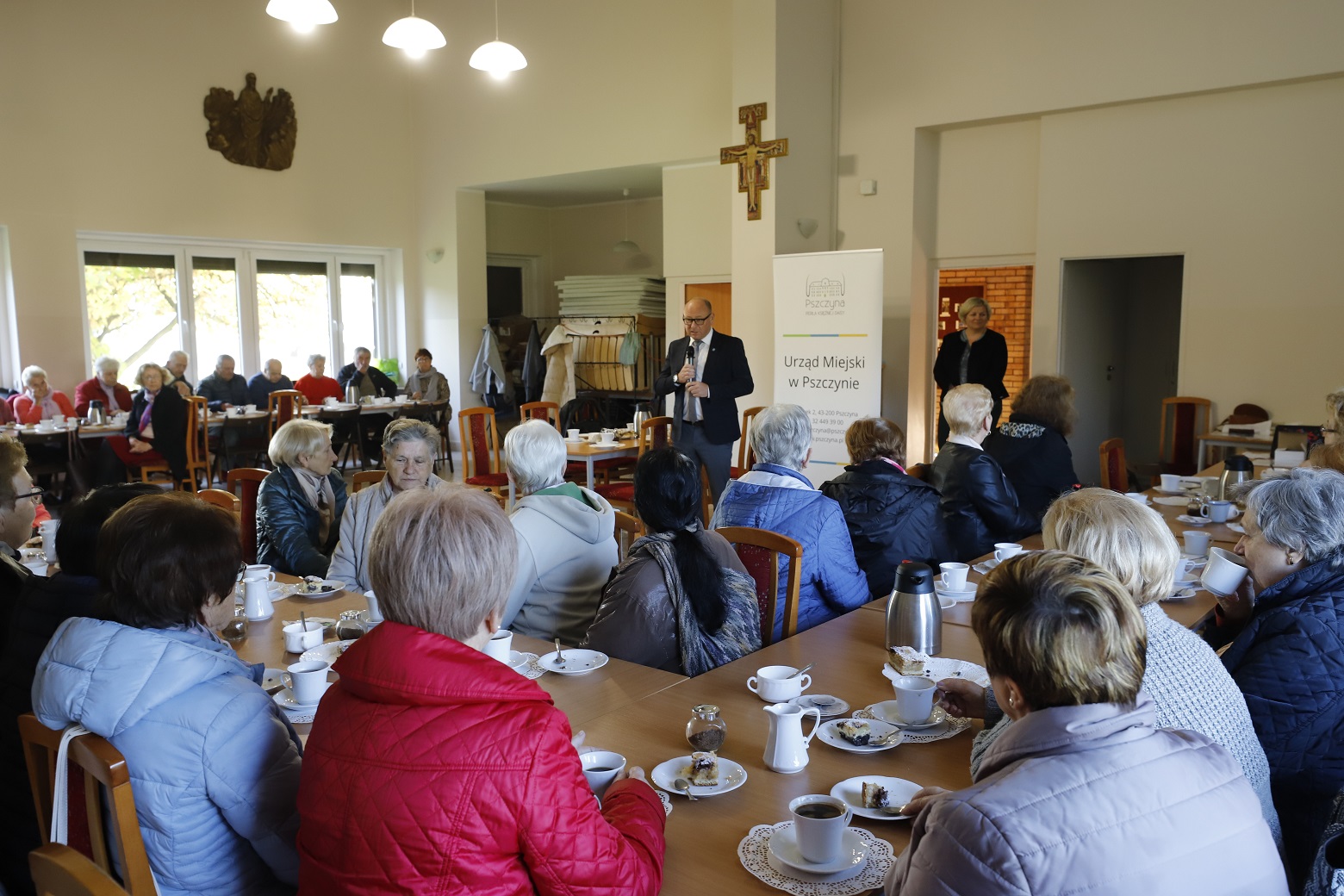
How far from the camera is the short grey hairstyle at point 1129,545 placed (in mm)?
1752

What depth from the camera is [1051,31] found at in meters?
7.09

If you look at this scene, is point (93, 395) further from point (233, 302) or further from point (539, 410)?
point (539, 410)

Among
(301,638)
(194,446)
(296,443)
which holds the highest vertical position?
(296,443)

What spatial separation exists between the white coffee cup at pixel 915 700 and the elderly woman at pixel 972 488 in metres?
2.02

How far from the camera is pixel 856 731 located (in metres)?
1.89

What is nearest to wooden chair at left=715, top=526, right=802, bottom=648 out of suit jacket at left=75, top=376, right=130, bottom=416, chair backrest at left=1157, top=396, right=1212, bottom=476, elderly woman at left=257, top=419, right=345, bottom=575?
elderly woman at left=257, top=419, right=345, bottom=575

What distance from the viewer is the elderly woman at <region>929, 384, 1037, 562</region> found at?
12.7 ft

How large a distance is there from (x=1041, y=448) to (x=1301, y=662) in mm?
2562

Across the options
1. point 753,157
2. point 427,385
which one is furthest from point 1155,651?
point 427,385

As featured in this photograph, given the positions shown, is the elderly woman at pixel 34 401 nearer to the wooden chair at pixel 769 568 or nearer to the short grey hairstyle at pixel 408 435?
the short grey hairstyle at pixel 408 435

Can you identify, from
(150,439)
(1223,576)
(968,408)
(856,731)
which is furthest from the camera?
(150,439)

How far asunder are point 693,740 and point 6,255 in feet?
31.7

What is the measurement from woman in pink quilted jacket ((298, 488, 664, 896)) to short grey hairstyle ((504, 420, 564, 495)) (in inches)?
68.3

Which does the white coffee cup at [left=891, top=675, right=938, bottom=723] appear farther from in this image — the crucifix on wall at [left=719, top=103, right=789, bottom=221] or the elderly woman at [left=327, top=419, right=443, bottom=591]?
the crucifix on wall at [left=719, top=103, right=789, bottom=221]
